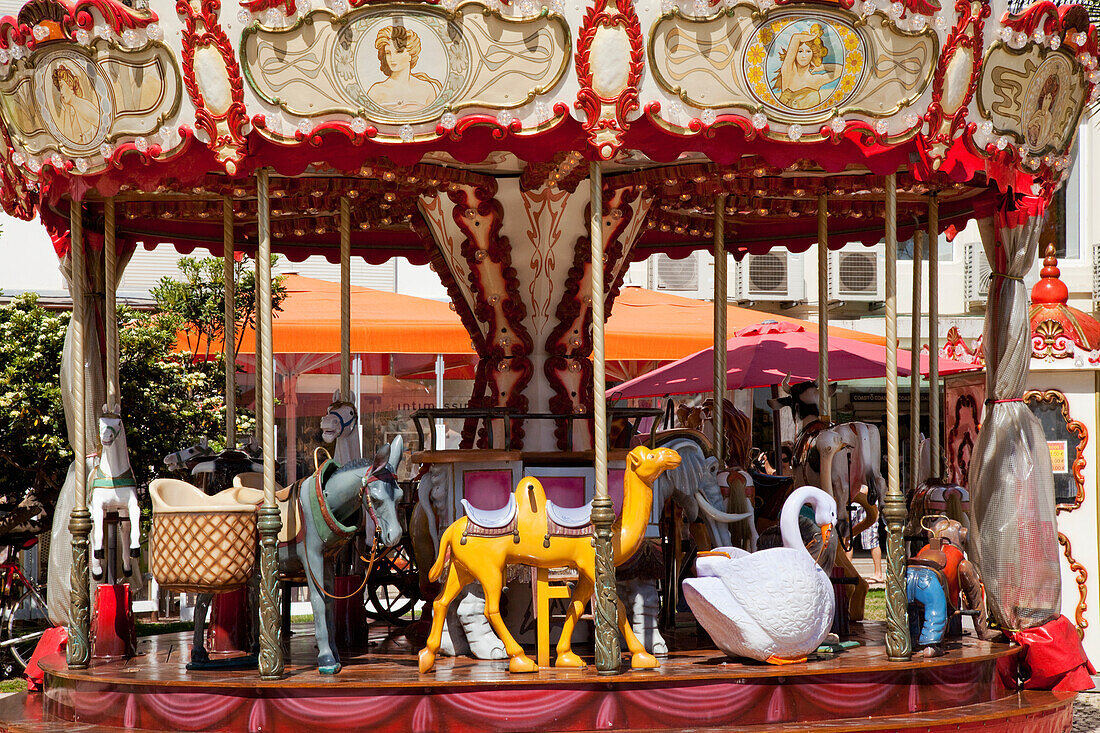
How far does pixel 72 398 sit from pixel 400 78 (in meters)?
3.15

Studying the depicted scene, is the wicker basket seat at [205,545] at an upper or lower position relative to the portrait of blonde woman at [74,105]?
lower

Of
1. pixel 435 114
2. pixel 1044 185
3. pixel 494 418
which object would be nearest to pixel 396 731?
pixel 494 418

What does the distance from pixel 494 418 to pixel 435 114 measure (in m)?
2.55

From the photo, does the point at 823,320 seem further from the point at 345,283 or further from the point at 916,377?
the point at 345,283

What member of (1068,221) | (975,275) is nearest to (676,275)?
(975,275)

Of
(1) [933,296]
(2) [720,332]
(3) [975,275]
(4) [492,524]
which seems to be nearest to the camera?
(4) [492,524]

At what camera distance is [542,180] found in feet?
28.3

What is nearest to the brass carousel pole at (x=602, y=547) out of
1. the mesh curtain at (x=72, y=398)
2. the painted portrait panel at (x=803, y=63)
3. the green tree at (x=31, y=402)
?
the painted portrait panel at (x=803, y=63)

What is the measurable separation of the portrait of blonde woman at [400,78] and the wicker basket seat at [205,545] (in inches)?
90.3

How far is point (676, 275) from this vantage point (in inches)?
908

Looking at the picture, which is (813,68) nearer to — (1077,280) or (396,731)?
(396,731)

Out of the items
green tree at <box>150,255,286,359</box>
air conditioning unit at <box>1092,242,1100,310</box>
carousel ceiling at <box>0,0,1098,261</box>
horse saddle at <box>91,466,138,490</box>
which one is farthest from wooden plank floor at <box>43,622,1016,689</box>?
air conditioning unit at <box>1092,242,1100,310</box>

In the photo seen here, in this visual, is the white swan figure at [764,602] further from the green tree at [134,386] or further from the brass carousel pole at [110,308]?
the green tree at [134,386]

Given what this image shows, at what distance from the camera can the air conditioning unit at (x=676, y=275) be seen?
22906 mm
